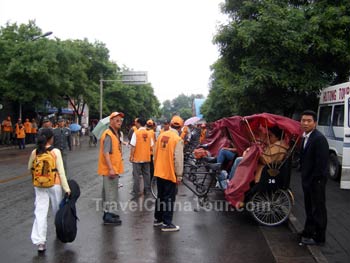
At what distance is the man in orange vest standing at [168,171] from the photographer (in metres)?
6.93

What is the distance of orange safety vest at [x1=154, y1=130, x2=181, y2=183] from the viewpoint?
6.94m

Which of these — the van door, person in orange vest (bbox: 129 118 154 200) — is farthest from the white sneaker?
the van door

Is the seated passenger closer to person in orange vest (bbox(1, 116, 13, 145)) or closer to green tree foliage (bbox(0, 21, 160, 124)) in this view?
green tree foliage (bbox(0, 21, 160, 124))

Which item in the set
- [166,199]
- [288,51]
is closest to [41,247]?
[166,199]

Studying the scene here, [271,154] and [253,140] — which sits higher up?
[253,140]

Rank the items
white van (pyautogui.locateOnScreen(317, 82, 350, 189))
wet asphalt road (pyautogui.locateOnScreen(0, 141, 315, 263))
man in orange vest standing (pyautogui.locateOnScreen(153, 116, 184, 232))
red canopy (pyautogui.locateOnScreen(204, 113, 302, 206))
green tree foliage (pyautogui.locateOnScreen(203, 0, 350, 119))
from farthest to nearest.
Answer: green tree foliage (pyautogui.locateOnScreen(203, 0, 350, 119)) < white van (pyautogui.locateOnScreen(317, 82, 350, 189)) < red canopy (pyautogui.locateOnScreen(204, 113, 302, 206)) < man in orange vest standing (pyautogui.locateOnScreen(153, 116, 184, 232)) < wet asphalt road (pyautogui.locateOnScreen(0, 141, 315, 263))

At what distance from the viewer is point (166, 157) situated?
23.0 ft

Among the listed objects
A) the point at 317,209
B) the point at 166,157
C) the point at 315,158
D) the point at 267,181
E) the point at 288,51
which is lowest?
the point at 317,209

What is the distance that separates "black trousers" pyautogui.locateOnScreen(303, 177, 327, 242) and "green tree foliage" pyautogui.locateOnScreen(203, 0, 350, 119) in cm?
872

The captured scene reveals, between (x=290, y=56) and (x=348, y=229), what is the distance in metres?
8.81

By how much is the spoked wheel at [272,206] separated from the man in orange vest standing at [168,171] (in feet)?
4.52

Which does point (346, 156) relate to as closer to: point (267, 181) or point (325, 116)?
point (267, 181)

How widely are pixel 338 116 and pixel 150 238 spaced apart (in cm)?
865

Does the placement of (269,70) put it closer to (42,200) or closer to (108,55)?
(42,200)
